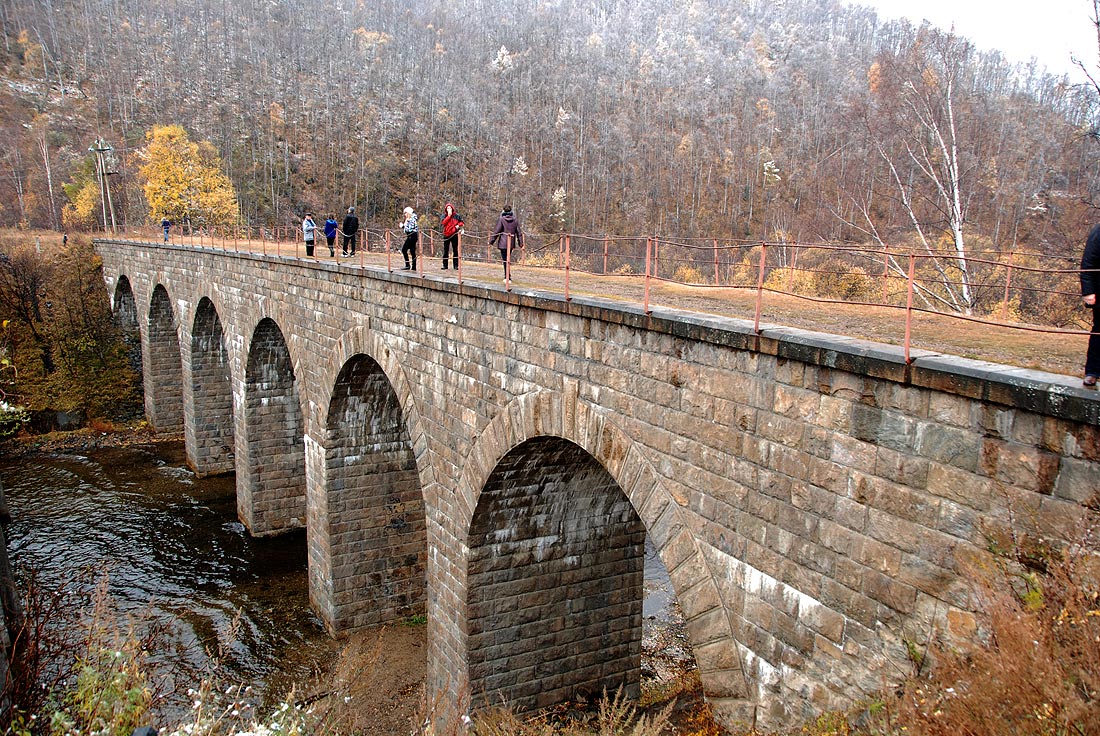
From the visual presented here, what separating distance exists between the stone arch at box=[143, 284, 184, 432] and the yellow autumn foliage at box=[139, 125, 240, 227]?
13.0 m

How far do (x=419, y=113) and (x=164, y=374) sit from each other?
58.7 m

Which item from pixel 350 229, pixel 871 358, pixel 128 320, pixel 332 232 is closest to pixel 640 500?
pixel 871 358

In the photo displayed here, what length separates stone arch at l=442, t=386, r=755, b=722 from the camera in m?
6.22

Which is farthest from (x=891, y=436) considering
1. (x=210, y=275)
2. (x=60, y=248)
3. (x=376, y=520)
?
(x=60, y=248)

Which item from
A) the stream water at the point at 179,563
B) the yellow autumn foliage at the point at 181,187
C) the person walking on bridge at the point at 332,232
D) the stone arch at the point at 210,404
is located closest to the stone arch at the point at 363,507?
the stream water at the point at 179,563

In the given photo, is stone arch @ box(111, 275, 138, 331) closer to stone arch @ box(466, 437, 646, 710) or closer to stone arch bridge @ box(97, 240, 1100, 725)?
stone arch bridge @ box(97, 240, 1100, 725)

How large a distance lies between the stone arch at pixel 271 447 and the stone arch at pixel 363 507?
4301mm

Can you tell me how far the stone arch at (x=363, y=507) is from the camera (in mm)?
14422

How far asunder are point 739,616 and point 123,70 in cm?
9389

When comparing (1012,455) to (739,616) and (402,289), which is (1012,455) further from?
(402,289)

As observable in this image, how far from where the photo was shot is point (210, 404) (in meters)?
24.4

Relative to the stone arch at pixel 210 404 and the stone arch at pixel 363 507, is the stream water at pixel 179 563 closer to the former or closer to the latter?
the stone arch at pixel 210 404

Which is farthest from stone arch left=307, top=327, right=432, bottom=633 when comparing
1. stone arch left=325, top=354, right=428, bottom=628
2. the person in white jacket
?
the person in white jacket

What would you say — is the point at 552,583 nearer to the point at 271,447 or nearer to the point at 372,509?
the point at 372,509
